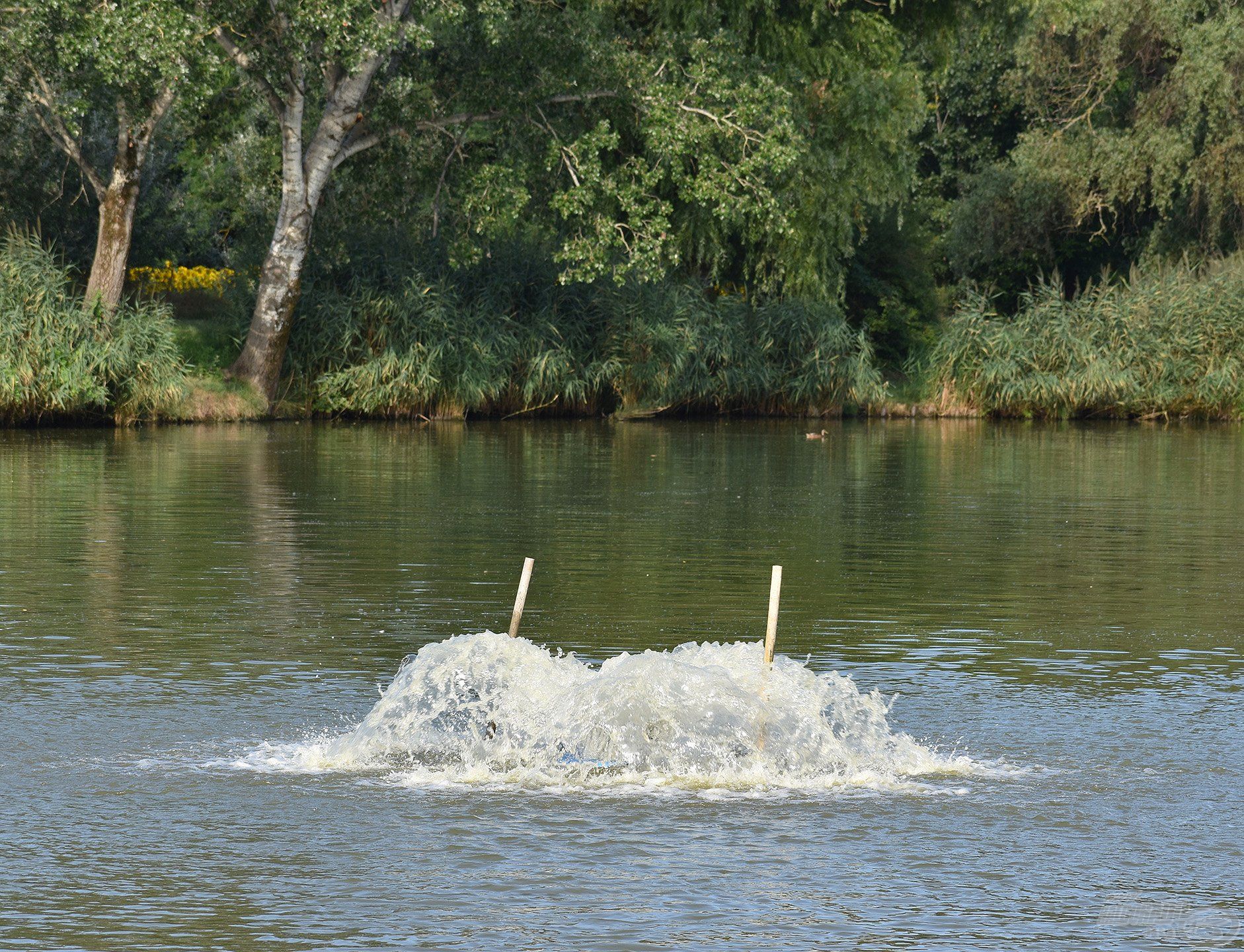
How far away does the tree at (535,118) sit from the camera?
33312mm

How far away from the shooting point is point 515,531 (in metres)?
19.1

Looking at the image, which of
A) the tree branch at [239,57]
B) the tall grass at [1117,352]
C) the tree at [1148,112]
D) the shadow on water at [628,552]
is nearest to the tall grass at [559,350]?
the tall grass at [1117,352]

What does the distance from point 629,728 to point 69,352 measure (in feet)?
85.7

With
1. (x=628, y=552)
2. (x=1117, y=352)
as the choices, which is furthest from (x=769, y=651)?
(x=1117, y=352)

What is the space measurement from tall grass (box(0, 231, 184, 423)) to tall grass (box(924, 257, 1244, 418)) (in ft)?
56.1

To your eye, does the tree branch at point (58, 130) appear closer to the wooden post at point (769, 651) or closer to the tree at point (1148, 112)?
the tree at point (1148, 112)

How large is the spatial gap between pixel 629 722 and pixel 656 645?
3272mm

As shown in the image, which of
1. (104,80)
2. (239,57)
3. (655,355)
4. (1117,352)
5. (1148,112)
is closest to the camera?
(104,80)

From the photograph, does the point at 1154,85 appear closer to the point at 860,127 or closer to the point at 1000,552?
the point at 860,127

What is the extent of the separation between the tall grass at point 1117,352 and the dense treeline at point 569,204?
75mm

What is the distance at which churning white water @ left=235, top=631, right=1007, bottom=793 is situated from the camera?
893 cm

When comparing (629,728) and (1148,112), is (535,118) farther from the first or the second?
(629,728)

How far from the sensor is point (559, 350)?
3944 centimetres

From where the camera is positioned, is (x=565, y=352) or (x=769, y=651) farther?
(x=565, y=352)
